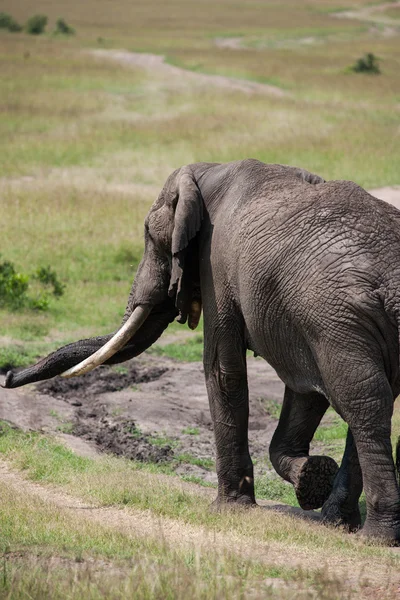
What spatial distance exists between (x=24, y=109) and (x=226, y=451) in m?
31.2

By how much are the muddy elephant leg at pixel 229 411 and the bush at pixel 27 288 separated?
8.16 metres

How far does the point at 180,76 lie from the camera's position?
50.2 m

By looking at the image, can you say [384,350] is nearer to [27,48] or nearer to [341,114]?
[341,114]

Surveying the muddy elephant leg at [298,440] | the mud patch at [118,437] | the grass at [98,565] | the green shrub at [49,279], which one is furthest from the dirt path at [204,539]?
the green shrub at [49,279]

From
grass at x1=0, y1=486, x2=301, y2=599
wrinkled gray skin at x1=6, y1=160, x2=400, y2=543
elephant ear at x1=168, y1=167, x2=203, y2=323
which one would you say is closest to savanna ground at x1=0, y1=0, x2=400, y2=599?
grass at x1=0, y1=486, x2=301, y2=599

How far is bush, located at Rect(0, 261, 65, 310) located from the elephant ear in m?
7.89

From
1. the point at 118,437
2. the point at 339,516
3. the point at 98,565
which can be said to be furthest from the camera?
the point at 118,437

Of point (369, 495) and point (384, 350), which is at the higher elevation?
point (384, 350)

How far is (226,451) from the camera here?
9.70m

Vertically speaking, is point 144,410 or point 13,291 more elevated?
point 144,410

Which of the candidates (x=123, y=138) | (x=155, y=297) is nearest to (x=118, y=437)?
(x=155, y=297)

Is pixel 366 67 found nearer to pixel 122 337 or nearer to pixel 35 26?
pixel 35 26

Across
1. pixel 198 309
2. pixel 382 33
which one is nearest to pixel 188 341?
pixel 198 309

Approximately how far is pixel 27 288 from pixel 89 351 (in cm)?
811
